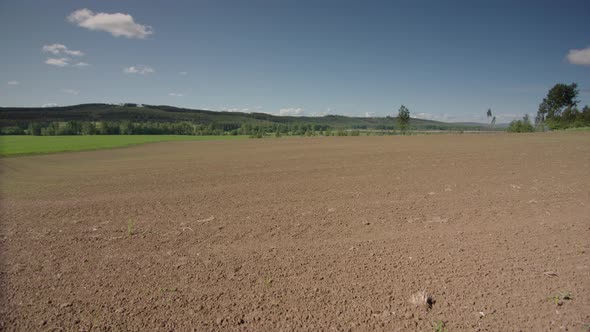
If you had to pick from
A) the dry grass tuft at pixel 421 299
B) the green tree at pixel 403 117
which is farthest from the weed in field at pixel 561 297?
the green tree at pixel 403 117

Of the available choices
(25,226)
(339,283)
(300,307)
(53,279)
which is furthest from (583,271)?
(25,226)

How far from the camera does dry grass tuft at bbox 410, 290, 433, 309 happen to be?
4.60 meters

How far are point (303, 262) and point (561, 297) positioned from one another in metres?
4.28

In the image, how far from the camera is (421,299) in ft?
15.3

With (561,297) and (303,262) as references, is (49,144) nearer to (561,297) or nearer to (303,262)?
(303,262)

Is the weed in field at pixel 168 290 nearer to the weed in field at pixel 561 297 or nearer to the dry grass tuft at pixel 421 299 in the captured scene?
the dry grass tuft at pixel 421 299

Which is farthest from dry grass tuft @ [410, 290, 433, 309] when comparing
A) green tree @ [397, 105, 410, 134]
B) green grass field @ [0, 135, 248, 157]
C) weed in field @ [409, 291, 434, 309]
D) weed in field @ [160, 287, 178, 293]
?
green tree @ [397, 105, 410, 134]

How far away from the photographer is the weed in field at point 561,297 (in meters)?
4.54

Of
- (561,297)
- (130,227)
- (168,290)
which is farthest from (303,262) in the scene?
(130,227)

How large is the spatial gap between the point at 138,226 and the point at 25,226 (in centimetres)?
350

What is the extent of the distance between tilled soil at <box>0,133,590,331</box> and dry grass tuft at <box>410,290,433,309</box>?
0.09m

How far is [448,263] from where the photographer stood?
19.0 feet

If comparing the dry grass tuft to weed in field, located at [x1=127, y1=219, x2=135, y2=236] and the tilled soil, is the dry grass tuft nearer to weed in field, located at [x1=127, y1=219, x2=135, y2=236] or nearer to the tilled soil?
the tilled soil

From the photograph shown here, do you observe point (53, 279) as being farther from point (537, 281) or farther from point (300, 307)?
point (537, 281)
